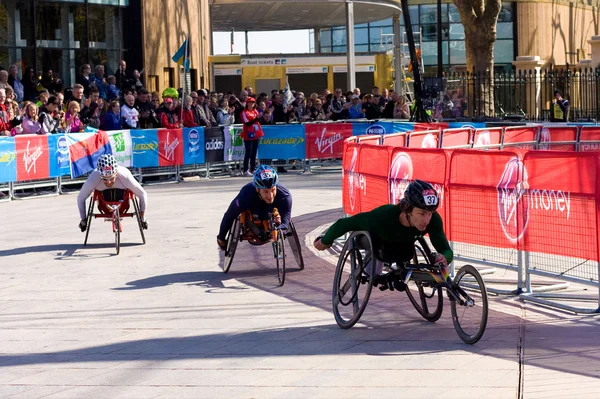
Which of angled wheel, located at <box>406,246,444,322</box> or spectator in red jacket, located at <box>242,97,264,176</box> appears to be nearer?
angled wheel, located at <box>406,246,444,322</box>

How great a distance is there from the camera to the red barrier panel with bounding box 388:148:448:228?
12023 millimetres

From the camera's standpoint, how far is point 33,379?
8.17m

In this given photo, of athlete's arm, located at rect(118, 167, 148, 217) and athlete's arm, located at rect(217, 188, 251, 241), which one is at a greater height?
athlete's arm, located at rect(118, 167, 148, 217)

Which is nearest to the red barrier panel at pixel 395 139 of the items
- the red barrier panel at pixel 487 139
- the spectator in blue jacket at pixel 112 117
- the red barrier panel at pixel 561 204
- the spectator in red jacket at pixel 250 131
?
the red barrier panel at pixel 487 139

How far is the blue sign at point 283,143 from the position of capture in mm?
29016

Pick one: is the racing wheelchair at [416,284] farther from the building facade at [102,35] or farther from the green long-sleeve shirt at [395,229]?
the building facade at [102,35]

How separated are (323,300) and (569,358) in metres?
3.35

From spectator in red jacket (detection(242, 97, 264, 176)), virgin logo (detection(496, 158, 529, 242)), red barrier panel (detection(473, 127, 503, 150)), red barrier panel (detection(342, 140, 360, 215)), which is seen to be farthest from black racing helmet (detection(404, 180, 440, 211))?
spectator in red jacket (detection(242, 97, 264, 176))

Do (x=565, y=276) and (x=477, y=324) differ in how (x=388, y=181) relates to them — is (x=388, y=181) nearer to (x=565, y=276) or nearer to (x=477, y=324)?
(x=565, y=276)

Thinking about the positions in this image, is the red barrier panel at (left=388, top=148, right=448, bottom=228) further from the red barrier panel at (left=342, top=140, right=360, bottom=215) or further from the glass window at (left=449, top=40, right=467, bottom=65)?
the glass window at (left=449, top=40, right=467, bottom=65)

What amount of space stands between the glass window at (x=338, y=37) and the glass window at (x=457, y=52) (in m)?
13.5

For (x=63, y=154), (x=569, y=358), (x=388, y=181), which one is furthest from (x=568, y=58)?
(x=569, y=358)

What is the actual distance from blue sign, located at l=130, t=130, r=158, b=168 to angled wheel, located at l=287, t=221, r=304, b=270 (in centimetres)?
1281

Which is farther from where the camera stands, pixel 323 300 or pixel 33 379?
pixel 323 300
